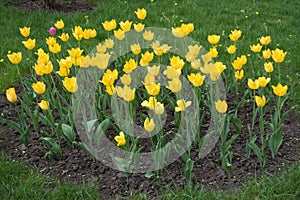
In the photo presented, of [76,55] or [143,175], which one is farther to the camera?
[76,55]

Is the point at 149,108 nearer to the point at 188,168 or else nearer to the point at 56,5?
the point at 188,168

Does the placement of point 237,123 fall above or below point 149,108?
below

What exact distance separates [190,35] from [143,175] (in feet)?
8.51

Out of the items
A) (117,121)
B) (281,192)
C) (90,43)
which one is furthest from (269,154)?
(90,43)

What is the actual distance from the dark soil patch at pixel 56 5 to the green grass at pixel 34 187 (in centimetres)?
355

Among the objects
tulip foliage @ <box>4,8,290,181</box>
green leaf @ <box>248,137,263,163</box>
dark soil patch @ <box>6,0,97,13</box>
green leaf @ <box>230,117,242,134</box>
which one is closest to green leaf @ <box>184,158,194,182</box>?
tulip foliage @ <box>4,8,290,181</box>

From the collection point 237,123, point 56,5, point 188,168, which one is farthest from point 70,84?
point 56,5

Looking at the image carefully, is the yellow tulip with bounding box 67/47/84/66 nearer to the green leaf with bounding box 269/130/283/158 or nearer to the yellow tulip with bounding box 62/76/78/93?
the yellow tulip with bounding box 62/76/78/93

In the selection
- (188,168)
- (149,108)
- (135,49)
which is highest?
(135,49)

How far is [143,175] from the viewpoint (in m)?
2.97

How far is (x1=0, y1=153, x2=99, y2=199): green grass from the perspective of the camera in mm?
2826

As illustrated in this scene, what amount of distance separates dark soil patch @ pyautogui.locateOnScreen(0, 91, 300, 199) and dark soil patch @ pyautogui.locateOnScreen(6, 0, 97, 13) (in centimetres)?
317

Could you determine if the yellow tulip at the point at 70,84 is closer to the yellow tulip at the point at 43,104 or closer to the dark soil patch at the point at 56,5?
the yellow tulip at the point at 43,104

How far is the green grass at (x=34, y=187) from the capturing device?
9.27 feet
